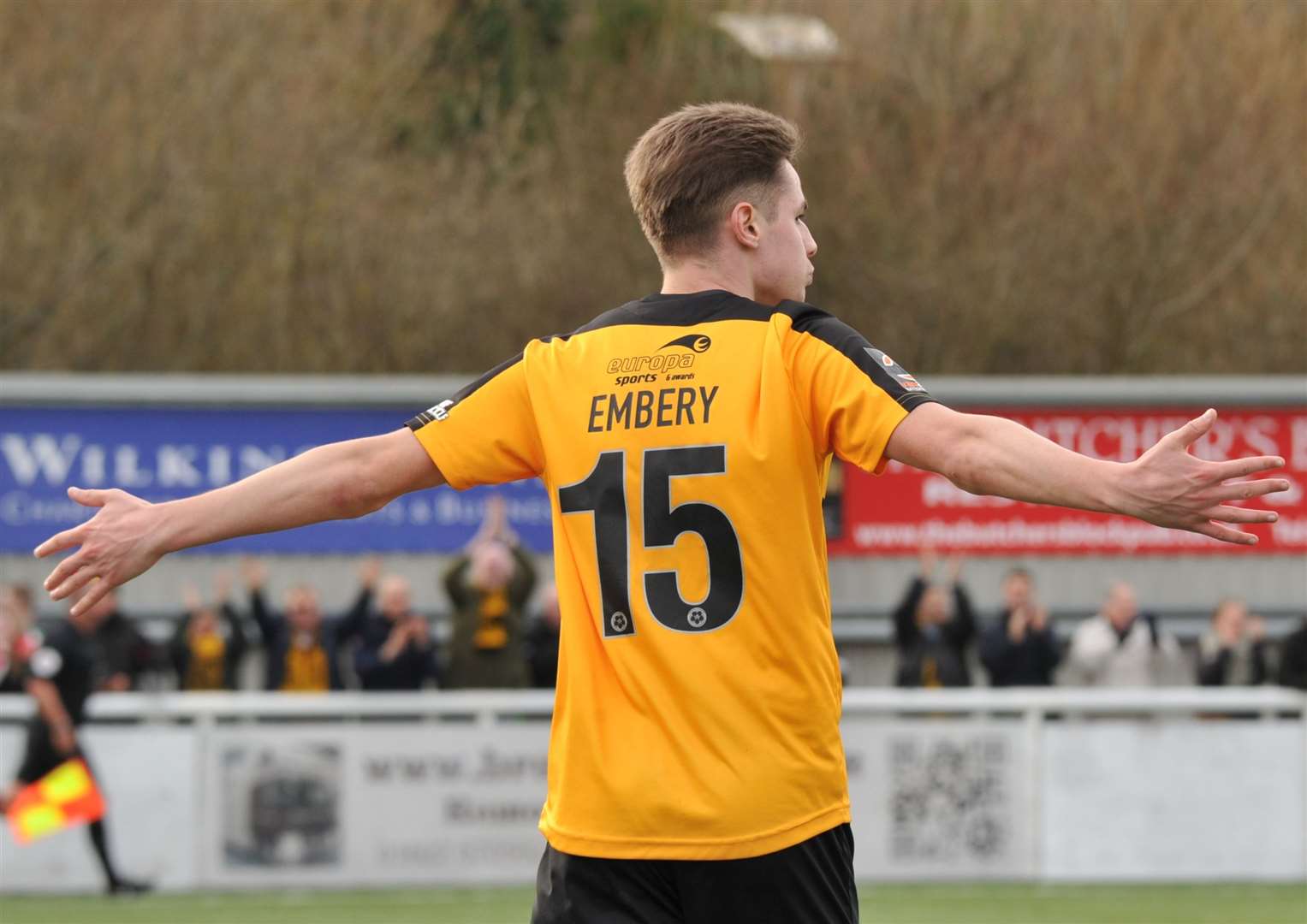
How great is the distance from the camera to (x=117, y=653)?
12914 mm

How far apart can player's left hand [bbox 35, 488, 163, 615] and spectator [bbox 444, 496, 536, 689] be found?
9504mm

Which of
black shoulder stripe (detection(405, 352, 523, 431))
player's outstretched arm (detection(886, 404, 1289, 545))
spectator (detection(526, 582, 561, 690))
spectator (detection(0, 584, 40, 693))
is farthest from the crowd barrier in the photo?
player's outstretched arm (detection(886, 404, 1289, 545))

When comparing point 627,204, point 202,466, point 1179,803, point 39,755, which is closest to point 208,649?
point 39,755

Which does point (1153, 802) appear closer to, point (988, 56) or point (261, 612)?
point (261, 612)

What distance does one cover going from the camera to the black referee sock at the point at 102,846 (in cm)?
1135

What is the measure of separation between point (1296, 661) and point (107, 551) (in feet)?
37.7

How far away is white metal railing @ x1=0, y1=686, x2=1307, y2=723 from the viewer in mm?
11992

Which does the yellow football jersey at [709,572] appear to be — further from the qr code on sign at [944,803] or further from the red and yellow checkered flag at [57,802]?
the qr code on sign at [944,803]

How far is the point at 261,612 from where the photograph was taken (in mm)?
14141

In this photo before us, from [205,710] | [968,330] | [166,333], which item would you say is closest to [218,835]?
[205,710]

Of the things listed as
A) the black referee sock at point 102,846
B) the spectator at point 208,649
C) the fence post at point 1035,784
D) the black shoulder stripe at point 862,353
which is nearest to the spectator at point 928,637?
the fence post at point 1035,784

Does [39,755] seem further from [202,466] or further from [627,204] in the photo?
[627,204]

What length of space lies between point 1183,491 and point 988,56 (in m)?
21.2

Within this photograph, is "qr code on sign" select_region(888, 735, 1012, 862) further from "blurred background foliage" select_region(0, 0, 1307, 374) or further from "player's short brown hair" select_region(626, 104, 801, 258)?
"blurred background foliage" select_region(0, 0, 1307, 374)
